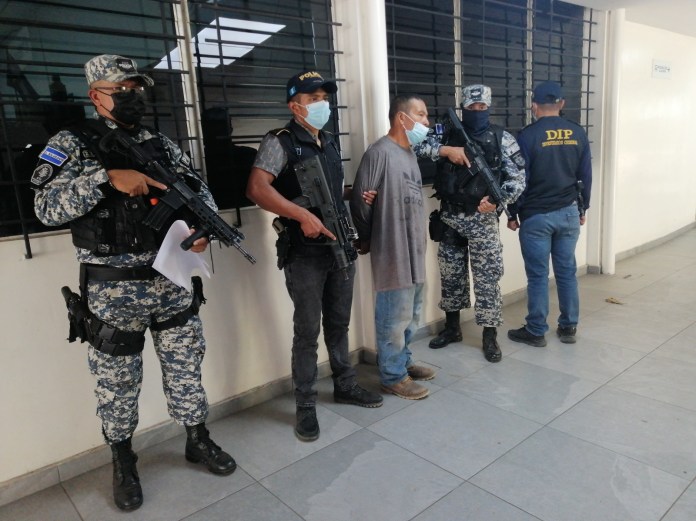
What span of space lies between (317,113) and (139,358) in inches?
51.6

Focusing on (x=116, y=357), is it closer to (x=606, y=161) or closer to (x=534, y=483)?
(x=534, y=483)

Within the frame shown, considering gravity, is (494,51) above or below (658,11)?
below

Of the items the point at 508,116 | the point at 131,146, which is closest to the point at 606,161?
the point at 508,116

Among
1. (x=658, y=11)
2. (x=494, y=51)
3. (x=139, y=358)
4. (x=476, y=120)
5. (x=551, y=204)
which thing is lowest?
(x=139, y=358)


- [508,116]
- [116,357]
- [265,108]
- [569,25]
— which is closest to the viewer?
[116,357]

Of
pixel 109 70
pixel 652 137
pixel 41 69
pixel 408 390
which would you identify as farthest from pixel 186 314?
pixel 652 137

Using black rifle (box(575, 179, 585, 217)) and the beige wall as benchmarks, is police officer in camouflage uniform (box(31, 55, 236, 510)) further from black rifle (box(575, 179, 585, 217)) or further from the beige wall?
the beige wall

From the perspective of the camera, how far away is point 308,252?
231 cm

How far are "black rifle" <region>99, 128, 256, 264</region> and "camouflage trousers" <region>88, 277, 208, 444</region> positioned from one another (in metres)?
0.26

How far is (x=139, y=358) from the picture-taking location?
6.61 ft

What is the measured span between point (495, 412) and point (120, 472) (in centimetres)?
176

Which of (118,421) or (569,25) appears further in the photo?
(569,25)

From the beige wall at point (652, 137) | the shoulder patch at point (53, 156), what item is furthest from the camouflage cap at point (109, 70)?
the beige wall at point (652, 137)

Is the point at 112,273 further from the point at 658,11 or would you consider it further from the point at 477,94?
the point at 658,11
